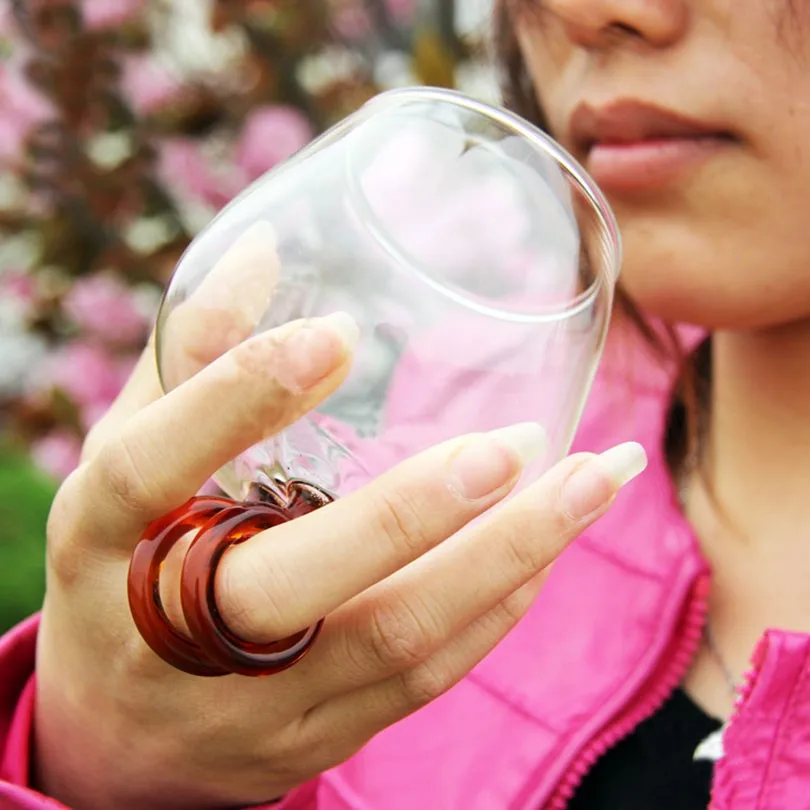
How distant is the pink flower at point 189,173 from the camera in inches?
100

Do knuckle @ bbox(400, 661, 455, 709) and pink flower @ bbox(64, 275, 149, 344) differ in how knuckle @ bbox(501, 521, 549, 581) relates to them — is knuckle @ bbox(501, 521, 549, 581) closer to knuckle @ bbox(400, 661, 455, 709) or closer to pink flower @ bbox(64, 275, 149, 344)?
knuckle @ bbox(400, 661, 455, 709)

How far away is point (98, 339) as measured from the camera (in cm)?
266

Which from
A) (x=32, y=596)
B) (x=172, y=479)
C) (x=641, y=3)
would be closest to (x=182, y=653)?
(x=172, y=479)

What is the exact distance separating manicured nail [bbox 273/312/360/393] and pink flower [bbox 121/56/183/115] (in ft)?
6.99

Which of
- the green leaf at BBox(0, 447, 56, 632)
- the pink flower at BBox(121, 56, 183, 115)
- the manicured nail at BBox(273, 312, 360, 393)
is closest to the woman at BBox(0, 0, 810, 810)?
the manicured nail at BBox(273, 312, 360, 393)

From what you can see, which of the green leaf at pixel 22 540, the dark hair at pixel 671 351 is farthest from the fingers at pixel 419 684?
the green leaf at pixel 22 540

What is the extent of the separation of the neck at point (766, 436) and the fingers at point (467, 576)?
0.46m

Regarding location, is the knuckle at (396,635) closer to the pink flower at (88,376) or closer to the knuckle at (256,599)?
the knuckle at (256,599)

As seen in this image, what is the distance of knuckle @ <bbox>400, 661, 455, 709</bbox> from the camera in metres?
0.77

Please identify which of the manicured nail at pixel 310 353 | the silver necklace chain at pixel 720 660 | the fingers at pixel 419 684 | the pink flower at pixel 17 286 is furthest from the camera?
the pink flower at pixel 17 286

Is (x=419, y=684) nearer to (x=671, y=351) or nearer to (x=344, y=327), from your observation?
(x=344, y=327)

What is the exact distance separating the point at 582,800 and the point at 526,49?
71cm

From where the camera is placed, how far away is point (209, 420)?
23.7 inches

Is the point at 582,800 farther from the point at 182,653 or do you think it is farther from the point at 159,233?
the point at 159,233
